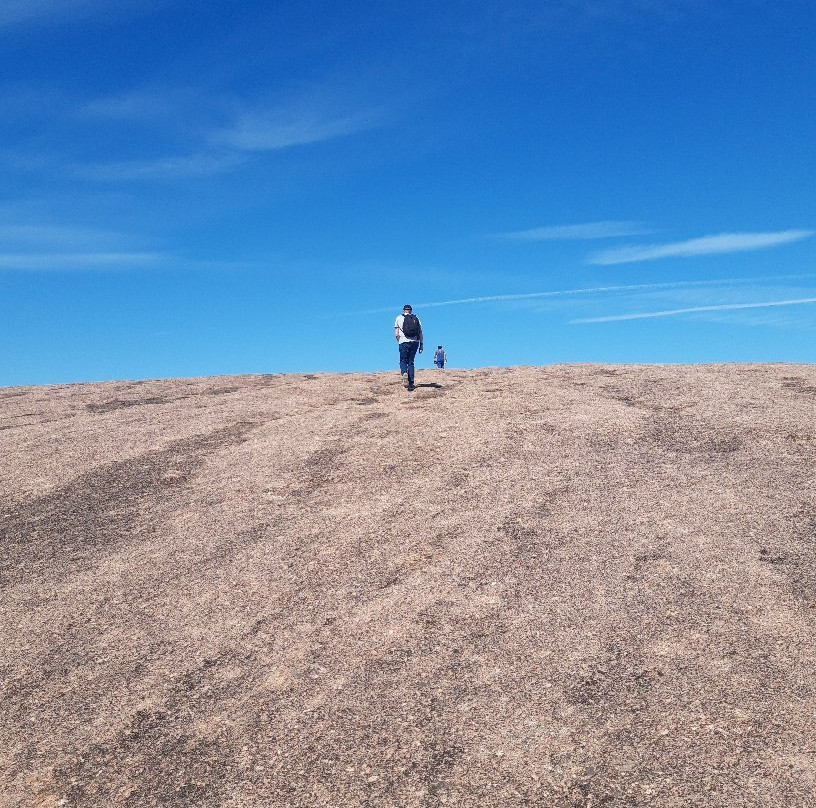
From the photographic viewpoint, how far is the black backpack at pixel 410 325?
1800 cm

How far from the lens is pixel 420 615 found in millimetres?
7746

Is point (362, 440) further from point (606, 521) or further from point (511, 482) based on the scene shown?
point (606, 521)

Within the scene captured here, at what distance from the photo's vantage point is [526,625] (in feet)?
24.3

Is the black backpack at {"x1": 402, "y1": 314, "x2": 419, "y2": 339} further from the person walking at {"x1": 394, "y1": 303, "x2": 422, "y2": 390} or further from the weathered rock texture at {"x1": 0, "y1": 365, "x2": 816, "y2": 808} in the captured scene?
the weathered rock texture at {"x1": 0, "y1": 365, "x2": 816, "y2": 808}

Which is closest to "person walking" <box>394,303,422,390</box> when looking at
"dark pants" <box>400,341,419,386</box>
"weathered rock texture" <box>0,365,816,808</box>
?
"dark pants" <box>400,341,419,386</box>

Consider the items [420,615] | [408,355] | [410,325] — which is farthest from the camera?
[408,355]

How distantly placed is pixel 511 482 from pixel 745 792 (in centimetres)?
617

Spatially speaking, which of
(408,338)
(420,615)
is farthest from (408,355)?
(420,615)

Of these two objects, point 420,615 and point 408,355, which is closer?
point 420,615

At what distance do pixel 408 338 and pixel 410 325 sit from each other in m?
0.38

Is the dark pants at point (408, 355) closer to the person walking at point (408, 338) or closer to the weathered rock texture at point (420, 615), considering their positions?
the person walking at point (408, 338)

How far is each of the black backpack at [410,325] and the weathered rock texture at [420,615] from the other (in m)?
4.42

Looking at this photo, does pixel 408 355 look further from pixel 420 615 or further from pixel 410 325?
pixel 420 615

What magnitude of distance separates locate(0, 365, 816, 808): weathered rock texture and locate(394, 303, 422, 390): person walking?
437 cm
